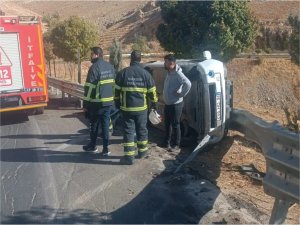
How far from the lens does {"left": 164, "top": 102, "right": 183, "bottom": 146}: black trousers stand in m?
7.03

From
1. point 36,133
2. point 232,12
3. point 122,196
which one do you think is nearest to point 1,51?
point 36,133

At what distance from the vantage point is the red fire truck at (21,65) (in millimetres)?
9766

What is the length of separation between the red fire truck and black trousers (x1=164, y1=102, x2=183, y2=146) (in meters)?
4.43

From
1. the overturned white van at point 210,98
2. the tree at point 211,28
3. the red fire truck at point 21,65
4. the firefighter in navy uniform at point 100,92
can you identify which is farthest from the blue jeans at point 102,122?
the tree at point 211,28

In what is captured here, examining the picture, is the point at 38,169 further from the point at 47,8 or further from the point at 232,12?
the point at 47,8

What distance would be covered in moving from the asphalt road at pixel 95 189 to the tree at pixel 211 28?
1957 cm

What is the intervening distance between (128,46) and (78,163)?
1612 inches

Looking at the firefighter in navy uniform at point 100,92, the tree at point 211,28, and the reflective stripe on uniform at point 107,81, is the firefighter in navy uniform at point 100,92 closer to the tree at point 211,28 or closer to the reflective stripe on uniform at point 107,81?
the reflective stripe on uniform at point 107,81

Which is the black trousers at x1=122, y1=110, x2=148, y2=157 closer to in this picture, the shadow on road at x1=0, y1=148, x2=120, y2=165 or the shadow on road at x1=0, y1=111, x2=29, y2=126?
the shadow on road at x1=0, y1=148, x2=120, y2=165

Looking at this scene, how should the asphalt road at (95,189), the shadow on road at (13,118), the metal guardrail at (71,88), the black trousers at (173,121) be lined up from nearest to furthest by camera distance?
the asphalt road at (95,189)
the black trousers at (173,121)
the shadow on road at (13,118)
the metal guardrail at (71,88)

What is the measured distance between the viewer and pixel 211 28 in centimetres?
2625

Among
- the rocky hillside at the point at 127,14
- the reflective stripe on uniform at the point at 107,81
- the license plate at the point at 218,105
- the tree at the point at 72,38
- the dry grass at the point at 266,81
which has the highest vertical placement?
the rocky hillside at the point at 127,14

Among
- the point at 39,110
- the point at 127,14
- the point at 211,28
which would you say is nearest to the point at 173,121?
the point at 39,110

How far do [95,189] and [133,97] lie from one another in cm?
164
